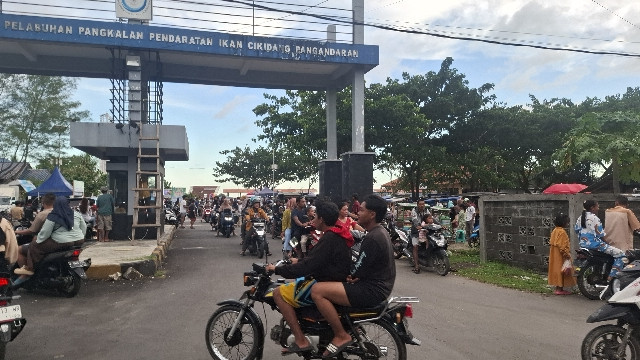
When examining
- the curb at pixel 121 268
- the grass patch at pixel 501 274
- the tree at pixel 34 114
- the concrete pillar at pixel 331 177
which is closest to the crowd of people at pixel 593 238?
the grass patch at pixel 501 274

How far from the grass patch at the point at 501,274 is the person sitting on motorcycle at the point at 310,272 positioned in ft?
19.2

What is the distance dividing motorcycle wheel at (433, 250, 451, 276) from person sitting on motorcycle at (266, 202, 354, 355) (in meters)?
6.83

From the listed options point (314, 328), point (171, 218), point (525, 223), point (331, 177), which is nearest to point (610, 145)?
point (525, 223)

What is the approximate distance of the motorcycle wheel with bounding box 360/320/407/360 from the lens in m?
4.42

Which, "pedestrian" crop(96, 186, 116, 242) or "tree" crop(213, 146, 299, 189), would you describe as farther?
"tree" crop(213, 146, 299, 189)

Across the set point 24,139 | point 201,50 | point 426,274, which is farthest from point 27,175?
point 426,274

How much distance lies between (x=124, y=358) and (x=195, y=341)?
80cm

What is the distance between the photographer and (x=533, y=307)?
7699mm

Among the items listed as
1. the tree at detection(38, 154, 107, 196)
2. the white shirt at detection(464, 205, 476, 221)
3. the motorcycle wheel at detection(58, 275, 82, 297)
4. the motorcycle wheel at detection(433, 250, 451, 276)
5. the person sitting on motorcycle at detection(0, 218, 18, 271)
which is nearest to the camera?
the person sitting on motorcycle at detection(0, 218, 18, 271)

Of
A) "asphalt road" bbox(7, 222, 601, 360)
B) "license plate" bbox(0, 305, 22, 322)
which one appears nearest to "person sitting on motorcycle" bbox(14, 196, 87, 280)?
"asphalt road" bbox(7, 222, 601, 360)

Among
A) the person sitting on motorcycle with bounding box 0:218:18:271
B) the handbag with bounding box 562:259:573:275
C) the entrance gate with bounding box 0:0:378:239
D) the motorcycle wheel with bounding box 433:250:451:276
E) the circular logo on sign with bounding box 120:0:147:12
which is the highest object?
the circular logo on sign with bounding box 120:0:147:12

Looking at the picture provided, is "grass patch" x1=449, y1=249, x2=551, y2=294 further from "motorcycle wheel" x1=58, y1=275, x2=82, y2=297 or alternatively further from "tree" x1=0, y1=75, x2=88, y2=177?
"tree" x1=0, y1=75, x2=88, y2=177

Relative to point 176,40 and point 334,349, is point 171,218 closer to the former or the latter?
point 176,40

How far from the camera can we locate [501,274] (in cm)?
1065
